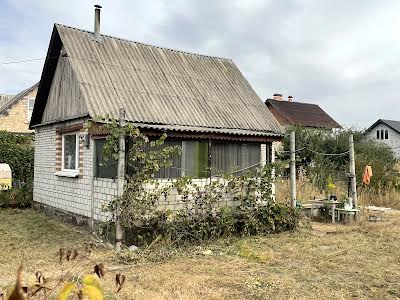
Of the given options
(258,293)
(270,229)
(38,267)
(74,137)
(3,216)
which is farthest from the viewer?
(3,216)

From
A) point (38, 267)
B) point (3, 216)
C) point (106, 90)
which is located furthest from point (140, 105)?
point (3, 216)

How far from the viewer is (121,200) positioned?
7.59 metres

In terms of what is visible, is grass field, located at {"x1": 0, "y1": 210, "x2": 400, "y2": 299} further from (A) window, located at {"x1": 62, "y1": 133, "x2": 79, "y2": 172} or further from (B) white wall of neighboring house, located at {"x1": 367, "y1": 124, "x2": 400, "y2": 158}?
(B) white wall of neighboring house, located at {"x1": 367, "y1": 124, "x2": 400, "y2": 158}

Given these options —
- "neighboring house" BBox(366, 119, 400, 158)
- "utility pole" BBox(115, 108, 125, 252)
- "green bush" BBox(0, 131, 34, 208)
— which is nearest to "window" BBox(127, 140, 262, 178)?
"utility pole" BBox(115, 108, 125, 252)

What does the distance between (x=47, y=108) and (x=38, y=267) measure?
7158 millimetres

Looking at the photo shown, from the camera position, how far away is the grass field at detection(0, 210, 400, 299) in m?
5.46

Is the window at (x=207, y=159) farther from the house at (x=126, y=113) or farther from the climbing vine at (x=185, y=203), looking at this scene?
the climbing vine at (x=185, y=203)

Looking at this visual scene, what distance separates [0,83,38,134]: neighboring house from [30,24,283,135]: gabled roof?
1783 centimetres

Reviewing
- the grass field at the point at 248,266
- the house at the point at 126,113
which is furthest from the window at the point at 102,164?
the grass field at the point at 248,266

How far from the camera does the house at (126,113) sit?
946 cm

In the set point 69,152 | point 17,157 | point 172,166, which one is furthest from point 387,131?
point 172,166

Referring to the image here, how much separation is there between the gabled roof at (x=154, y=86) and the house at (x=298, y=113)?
2680 centimetres

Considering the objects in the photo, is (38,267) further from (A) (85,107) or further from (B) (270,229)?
(B) (270,229)

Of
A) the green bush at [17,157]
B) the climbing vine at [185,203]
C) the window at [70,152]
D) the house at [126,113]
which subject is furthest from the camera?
the green bush at [17,157]
